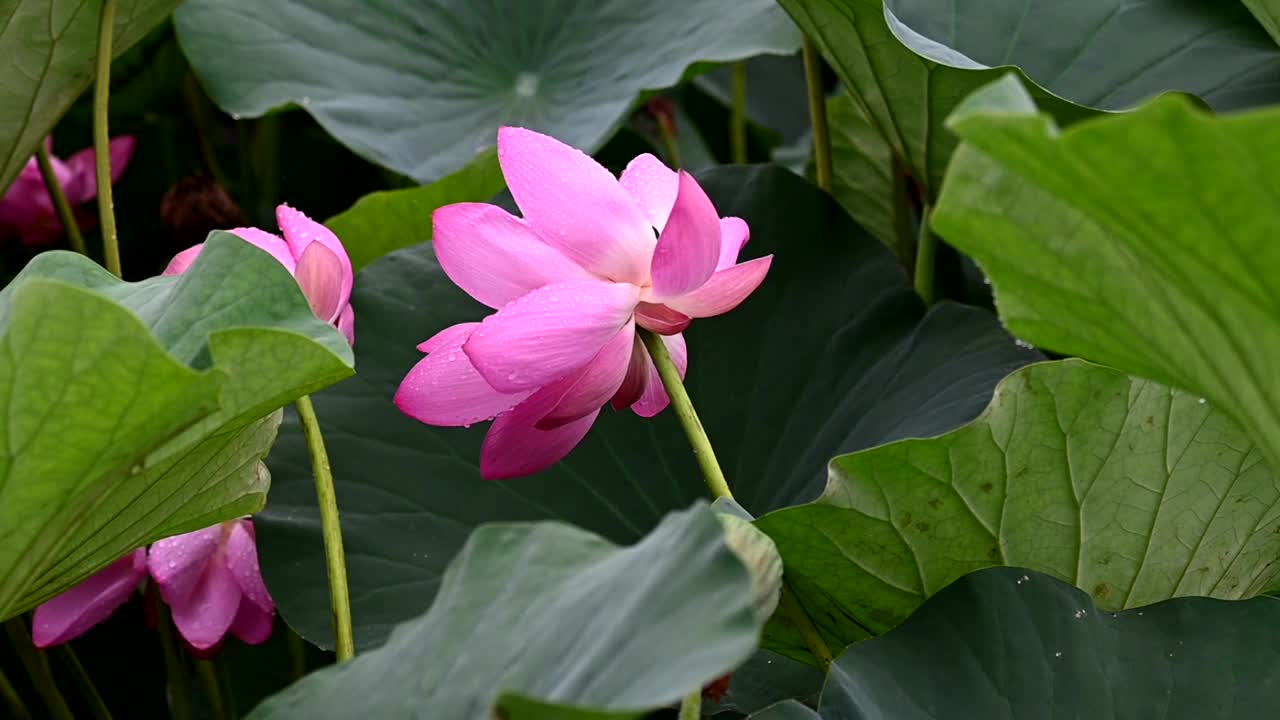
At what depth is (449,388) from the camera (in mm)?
617

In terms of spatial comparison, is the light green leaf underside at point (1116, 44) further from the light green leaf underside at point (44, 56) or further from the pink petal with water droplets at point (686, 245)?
the light green leaf underside at point (44, 56)

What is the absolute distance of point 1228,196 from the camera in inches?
15.8

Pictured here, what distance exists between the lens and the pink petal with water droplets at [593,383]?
0.60 m

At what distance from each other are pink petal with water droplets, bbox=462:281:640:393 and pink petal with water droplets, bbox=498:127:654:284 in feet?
0.05

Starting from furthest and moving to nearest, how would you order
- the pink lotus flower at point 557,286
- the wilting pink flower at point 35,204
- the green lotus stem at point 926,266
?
the wilting pink flower at point 35,204
the green lotus stem at point 926,266
the pink lotus flower at point 557,286

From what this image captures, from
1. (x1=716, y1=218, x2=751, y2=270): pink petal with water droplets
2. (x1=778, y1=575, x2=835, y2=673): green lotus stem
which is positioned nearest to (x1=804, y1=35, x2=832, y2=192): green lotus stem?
(x1=716, y1=218, x2=751, y2=270): pink petal with water droplets

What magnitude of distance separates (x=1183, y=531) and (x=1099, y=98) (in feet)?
1.23

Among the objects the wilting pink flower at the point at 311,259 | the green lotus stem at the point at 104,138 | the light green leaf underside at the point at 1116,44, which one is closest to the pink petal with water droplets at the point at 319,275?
the wilting pink flower at the point at 311,259

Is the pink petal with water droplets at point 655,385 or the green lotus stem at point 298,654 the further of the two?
the green lotus stem at point 298,654

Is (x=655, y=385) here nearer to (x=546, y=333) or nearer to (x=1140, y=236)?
(x=546, y=333)

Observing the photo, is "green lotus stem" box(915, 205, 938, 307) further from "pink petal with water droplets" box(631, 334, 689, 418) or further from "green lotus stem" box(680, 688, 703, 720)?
"green lotus stem" box(680, 688, 703, 720)

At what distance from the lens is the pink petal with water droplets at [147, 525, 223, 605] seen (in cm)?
74

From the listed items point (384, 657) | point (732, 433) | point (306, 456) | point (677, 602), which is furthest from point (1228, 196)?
point (306, 456)

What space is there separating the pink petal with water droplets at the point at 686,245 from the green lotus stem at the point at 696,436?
0.10 ft
